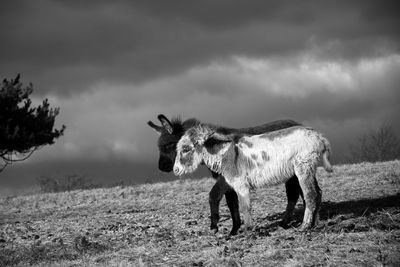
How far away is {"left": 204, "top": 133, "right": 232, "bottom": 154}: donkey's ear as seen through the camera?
9.32m

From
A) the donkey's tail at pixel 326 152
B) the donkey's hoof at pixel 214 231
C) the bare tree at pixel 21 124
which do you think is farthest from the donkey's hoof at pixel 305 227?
the bare tree at pixel 21 124

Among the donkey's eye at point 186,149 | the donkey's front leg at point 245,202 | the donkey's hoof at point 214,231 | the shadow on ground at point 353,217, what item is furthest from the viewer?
the donkey's eye at point 186,149

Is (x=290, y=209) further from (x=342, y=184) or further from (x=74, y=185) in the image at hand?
(x=74, y=185)

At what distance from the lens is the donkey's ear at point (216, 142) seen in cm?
932

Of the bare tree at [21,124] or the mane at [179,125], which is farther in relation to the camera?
the bare tree at [21,124]

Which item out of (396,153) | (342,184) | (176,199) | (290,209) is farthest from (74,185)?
(290,209)

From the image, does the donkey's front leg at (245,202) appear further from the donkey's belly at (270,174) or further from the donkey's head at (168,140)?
the donkey's head at (168,140)

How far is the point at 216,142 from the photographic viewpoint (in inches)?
370

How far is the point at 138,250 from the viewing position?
8516 millimetres

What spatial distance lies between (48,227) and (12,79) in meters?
21.3

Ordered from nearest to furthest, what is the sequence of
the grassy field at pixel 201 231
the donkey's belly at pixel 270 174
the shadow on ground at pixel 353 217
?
the grassy field at pixel 201 231, the shadow on ground at pixel 353 217, the donkey's belly at pixel 270 174

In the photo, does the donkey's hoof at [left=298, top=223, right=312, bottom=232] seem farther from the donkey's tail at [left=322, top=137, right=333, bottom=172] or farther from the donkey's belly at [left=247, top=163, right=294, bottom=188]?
the donkey's tail at [left=322, top=137, right=333, bottom=172]

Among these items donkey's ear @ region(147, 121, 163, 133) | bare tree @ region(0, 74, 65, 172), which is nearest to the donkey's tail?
donkey's ear @ region(147, 121, 163, 133)

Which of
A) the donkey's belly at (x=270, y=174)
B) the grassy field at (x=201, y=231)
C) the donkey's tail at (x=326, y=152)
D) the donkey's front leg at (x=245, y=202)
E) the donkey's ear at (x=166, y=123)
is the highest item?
the donkey's ear at (x=166, y=123)
